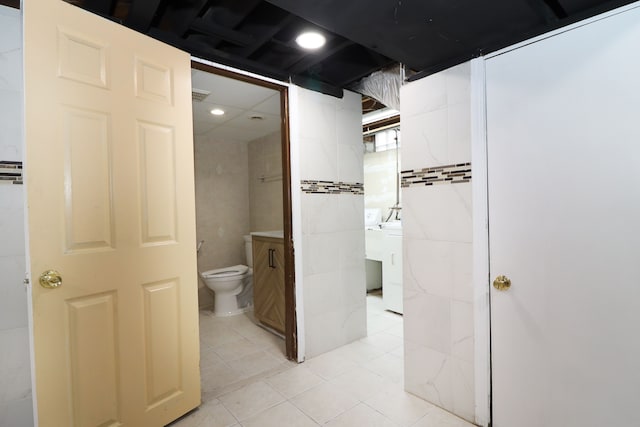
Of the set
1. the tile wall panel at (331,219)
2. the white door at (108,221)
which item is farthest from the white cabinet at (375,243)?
the white door at (108,221)

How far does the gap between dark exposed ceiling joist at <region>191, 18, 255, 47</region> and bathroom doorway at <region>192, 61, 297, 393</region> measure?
23cm

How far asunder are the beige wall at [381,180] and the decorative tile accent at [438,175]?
2.21 metres

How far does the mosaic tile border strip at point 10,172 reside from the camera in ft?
4.79

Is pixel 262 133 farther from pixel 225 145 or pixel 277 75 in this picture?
pixel 277 75

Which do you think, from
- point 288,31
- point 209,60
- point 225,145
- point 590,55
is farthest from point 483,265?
point 225,145

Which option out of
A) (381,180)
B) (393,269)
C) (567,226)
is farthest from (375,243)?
(567,226)

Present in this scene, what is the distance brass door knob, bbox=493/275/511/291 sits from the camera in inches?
60.4

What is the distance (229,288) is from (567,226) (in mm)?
3084

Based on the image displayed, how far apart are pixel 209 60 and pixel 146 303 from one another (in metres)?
1.50

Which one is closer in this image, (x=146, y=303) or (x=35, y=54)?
(x=35, y=54)

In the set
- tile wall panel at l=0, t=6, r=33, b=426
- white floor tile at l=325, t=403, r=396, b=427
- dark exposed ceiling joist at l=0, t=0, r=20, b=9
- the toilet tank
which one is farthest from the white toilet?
dark exposed ceiling joist at l=0, t=0, r=20, b=9

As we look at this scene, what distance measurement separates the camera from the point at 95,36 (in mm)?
1392

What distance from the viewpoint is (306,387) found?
2.05 meters

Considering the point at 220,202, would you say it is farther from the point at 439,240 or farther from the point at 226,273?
the point at 439,240
